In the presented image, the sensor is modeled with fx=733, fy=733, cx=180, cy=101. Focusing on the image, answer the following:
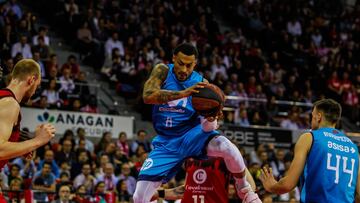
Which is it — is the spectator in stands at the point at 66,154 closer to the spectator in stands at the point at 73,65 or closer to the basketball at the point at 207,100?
the spectator in stands at the point at 73,65

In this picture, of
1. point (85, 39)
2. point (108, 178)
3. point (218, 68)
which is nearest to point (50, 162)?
point (108, 178)

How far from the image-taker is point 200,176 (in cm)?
845

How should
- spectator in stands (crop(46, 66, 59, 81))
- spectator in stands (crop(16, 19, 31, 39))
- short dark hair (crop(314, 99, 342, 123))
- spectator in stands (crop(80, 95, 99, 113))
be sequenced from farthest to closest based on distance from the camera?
spectator in stands (crop(16, 19, 31, 39))
spectator in stands (crop(80, 95, 99, 113))
spectator in stands (crop(46, 66, 59, 81))
short dark hair (crop(314, 99, 342, 123))

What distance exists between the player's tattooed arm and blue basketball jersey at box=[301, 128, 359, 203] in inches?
57.0

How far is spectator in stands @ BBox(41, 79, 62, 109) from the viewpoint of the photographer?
1584 cm

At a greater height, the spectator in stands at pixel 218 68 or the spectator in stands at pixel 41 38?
the spectator in stands at pixel 41 38

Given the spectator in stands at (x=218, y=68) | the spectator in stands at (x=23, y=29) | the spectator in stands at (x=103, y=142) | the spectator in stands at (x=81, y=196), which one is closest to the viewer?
the spectator in stands at (x=81, y=196)

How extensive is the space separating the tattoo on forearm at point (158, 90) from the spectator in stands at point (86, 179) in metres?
5.69

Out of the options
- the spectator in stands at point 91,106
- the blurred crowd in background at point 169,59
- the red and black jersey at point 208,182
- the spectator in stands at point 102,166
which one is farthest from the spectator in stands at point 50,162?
the red and black jersey at point 208,182

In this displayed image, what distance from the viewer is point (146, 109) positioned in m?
17.9

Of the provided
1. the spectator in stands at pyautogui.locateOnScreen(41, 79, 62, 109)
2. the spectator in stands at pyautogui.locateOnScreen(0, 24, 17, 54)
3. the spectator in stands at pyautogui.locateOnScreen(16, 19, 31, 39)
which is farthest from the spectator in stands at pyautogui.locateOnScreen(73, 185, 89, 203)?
the spectator in stands at pyautogui.locateOnScreen(16, 19, 31, 39)

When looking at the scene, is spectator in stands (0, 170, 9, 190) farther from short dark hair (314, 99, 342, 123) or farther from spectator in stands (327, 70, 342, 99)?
spectator in stands (327, 70, 342, 99)

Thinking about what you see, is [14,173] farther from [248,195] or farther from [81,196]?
[248,195]

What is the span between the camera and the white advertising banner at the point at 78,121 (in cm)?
1540
